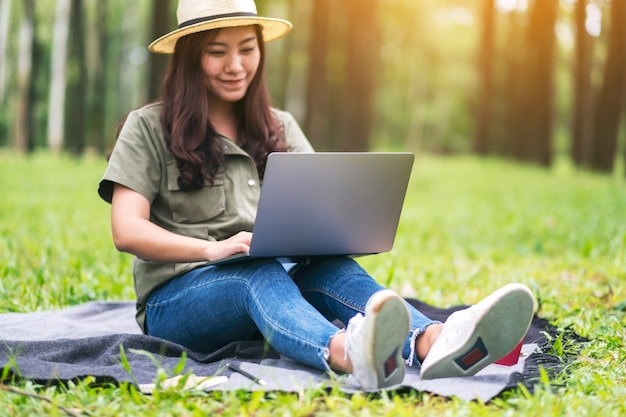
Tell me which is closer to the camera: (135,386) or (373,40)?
(135,386)

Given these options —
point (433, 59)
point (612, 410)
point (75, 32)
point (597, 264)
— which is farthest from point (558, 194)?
point (433, 59)

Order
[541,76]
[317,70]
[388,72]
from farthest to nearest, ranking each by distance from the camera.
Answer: [388,72]
[541,76]
[317,70]

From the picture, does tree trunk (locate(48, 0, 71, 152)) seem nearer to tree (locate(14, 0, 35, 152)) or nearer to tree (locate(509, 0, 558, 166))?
tree (locate(14, 0, 35, 152))

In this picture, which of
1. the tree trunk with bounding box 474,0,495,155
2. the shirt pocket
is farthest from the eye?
the tree trunk with bounding box 474,0,495,155

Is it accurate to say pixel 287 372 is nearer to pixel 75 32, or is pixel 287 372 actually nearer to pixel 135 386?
pixel 135 386

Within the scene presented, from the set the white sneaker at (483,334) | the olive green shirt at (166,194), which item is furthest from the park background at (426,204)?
the olive green shirt at (166,194)

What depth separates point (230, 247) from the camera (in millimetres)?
2824

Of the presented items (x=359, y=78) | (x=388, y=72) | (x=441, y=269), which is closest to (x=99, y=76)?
(x=359, y=78)

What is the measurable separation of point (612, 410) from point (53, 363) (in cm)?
178

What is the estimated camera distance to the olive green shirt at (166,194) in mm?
3113

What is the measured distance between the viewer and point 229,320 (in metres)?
2.98

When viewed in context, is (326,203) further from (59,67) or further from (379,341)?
(59,67)

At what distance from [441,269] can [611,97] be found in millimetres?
10135

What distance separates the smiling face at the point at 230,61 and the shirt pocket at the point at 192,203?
36 centimetres
